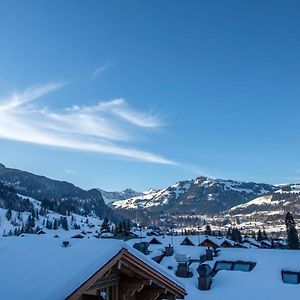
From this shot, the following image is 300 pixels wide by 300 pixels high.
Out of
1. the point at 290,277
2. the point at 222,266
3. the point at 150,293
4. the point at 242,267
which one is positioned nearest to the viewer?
the point at 150,293

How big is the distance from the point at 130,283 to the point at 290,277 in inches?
993

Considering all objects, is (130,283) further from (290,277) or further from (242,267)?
(242,267)

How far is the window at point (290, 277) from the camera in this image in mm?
31723

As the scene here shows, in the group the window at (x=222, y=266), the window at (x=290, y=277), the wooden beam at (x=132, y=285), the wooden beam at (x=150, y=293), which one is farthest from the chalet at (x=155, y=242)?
the wooden beam at (x=132, y=285)

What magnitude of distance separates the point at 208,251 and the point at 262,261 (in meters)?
6.80

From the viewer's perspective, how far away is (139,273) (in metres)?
10.3

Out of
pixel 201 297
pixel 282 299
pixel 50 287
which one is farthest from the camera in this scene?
pixel 201 297

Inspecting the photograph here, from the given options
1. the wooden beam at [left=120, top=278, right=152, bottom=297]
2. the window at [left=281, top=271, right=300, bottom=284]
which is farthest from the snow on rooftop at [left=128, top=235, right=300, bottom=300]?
the wooden beam at [left=120, top=278, right=152, bottom=297]

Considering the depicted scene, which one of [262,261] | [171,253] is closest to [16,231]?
[171,253]

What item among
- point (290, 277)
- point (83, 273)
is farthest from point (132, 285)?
point (290, 277)

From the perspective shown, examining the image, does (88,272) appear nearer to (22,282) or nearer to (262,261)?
(22,282)

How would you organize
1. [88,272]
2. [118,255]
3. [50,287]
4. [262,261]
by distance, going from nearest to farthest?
1. [50,287]
2. [88,272]
3. [118,255]
4. [262,261]

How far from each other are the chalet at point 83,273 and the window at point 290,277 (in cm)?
2286

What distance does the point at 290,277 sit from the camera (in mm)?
32312
